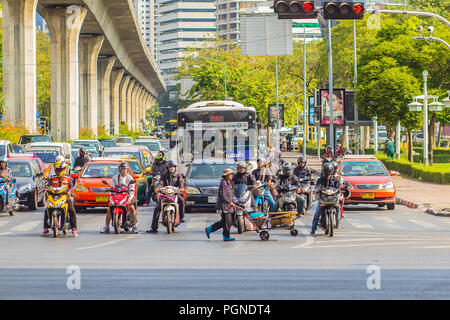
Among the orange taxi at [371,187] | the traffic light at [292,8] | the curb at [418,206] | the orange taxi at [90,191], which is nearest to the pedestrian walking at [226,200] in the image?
the traffic light at [292,8]

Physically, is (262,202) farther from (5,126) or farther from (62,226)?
(5,126)

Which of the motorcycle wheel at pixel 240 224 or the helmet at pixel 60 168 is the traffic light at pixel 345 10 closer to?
the motorcycle wheel at pixel 240 224

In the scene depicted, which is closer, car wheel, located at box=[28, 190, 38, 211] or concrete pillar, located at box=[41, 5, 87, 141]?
car wheel, located at box=[28, 190, 38, 211]

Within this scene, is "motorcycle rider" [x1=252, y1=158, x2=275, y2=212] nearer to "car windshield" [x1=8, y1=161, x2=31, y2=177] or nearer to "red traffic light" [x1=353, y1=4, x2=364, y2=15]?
"red traffic light" [x1=353, y1=4, x2=364, y2=15]

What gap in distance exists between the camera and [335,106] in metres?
47.9

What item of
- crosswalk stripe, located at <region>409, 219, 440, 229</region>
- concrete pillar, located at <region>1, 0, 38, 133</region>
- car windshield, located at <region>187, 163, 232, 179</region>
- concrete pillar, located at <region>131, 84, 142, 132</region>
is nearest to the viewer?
crosswalk stripe, located at <region>409, 219, 440, 229</region>

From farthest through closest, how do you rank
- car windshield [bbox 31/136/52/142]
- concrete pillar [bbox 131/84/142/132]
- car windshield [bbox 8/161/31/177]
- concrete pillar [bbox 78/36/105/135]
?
1. concrete pillar [bbox 131/84/142/132]
2. concrete pillar [bbox 78/36/105/135]
3. car windshield [bbox 31/136/52/142]
4. car windshield [bbox 8/161/31/177]

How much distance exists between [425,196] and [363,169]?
3577mm

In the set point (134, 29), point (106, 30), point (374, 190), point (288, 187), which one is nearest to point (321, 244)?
point (288, 187)

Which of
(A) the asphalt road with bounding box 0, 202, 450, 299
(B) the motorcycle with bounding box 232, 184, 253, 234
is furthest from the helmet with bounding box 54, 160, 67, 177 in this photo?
(B) the motorcycle with bounding box 232, 184, 253, 234

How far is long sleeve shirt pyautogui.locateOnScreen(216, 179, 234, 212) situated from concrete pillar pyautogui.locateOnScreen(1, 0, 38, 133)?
3853 cm

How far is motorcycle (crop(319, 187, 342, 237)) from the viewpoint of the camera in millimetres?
18906

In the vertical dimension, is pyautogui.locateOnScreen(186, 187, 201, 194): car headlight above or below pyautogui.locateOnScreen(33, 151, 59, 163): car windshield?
below
